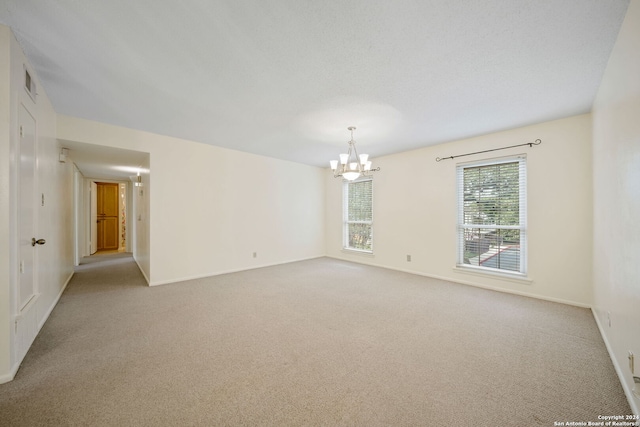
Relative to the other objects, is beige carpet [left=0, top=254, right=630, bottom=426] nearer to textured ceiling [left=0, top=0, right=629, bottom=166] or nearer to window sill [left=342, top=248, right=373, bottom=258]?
window sill [left=342, top=248, right=373, bottom=258]

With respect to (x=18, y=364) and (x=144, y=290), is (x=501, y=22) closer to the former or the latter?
(x=18, y=364)

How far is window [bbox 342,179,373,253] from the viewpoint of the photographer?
18.7ft

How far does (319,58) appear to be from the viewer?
6.52 feet

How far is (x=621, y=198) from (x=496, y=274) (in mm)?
2336

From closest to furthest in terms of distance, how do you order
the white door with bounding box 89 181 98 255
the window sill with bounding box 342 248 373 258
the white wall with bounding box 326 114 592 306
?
the white wall with bounding box 326 114 592 306 → the window sill with bounding box 342 248 373 258 → the white door with bounding box 89 181 98 255

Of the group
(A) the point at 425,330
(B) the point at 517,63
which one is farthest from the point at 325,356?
(B) the point at 517,63

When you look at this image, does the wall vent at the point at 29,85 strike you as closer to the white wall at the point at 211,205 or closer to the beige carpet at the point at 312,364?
the white wall at the point at 211,205

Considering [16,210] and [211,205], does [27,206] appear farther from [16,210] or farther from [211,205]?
[211,205]

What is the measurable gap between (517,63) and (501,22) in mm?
635

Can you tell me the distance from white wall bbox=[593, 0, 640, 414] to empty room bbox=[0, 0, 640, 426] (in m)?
0.03

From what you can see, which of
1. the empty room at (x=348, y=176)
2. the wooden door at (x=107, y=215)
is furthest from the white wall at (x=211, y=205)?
the wooden door at (x=107, y=215)

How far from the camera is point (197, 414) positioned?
142cm

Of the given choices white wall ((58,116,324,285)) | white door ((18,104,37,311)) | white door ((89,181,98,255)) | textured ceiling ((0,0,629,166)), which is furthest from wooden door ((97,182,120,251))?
white door ((18,104,37,311))

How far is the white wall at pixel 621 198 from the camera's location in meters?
1.45
